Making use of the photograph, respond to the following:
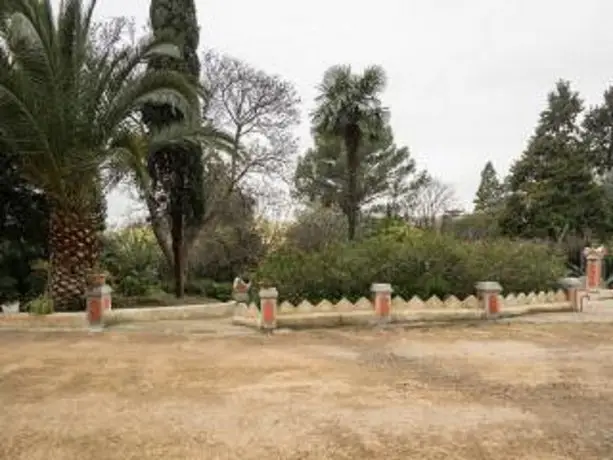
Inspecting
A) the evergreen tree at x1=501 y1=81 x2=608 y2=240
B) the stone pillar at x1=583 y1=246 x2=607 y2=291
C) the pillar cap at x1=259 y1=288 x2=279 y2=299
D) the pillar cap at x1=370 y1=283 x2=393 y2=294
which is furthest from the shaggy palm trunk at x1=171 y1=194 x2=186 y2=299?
the evergreen tree at x1=501 y1=81 x2=608 y2=240

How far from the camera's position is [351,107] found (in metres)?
26.8

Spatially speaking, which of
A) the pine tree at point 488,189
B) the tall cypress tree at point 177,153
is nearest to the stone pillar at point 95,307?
the tall cypress tree at point 177,153

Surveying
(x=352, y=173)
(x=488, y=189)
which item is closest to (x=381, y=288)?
(x=352, y=173)

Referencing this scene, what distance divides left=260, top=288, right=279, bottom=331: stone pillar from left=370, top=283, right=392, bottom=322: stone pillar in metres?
1.99

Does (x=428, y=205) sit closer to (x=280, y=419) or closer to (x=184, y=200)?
(x=184, y=200)

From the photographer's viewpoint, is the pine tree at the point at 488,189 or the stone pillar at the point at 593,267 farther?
the pine tree at the point at 488,189

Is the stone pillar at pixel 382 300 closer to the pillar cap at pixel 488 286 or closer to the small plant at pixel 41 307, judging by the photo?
the pillar cap at pixel 488 286

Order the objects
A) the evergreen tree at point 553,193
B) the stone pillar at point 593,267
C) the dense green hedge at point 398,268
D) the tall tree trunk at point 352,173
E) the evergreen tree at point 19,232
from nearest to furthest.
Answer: the dense green hedge at point 398,268, the evergreen tree at point 19,232, the tall tree trunk at point 352,173, the stone pillar at point 593,267, the evergreen tree at point 553,193

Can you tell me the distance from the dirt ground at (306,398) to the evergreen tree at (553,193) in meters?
24.0

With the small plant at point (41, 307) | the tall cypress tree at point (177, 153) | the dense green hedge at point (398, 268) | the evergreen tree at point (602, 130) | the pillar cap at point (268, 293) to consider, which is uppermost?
the evergreen tree at point (602, 130)

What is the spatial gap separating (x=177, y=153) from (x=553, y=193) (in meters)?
22.3

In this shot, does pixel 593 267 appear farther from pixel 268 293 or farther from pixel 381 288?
pixel 268 293

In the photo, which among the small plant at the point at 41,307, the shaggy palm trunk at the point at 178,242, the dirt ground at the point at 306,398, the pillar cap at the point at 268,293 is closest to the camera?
the dirt ground at the point at 306,398

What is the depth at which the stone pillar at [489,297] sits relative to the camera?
1538 centimetres
